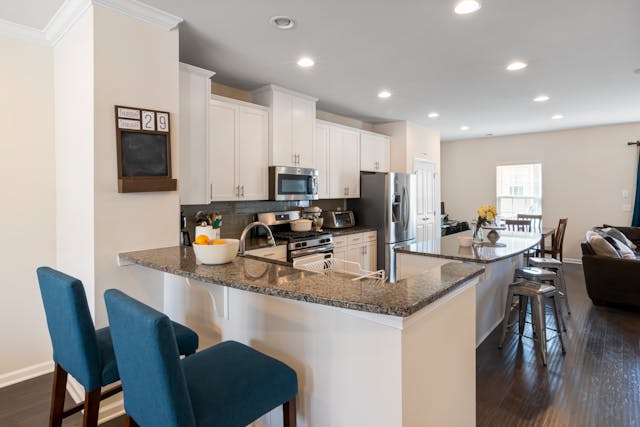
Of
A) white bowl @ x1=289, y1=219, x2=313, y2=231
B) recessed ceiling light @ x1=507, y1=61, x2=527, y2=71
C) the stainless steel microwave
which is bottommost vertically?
white bowl @ x1=289, y1=219, x2=313, y2=231

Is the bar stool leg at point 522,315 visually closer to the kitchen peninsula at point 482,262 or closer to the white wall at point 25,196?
the kitchen peninsula at point 482,262

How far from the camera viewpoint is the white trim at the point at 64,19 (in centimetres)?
217

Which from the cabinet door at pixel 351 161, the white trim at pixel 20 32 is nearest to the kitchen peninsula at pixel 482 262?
the cabinet door at pixel 351 161

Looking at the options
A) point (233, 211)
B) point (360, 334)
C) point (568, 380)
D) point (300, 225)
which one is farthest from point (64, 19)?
point (568, 380)

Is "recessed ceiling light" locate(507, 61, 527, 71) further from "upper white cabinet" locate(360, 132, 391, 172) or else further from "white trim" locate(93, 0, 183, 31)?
"white trim" locate(93, 0, 183, 31)

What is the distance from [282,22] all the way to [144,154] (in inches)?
51.4

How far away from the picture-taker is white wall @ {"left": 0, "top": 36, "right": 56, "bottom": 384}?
2562 mm

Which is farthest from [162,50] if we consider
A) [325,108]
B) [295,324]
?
[325,108]

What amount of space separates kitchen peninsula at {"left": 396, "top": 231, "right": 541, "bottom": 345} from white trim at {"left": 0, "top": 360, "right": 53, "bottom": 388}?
3.05m

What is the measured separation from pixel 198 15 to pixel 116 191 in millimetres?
1278

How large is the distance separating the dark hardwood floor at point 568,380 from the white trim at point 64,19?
353cm

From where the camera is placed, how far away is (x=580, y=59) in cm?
317

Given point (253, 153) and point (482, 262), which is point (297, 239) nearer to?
point (253, 153)

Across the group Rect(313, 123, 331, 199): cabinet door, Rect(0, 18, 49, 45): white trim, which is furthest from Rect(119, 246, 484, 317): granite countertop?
Rect(313, 123, 331, 199): cabinet door
